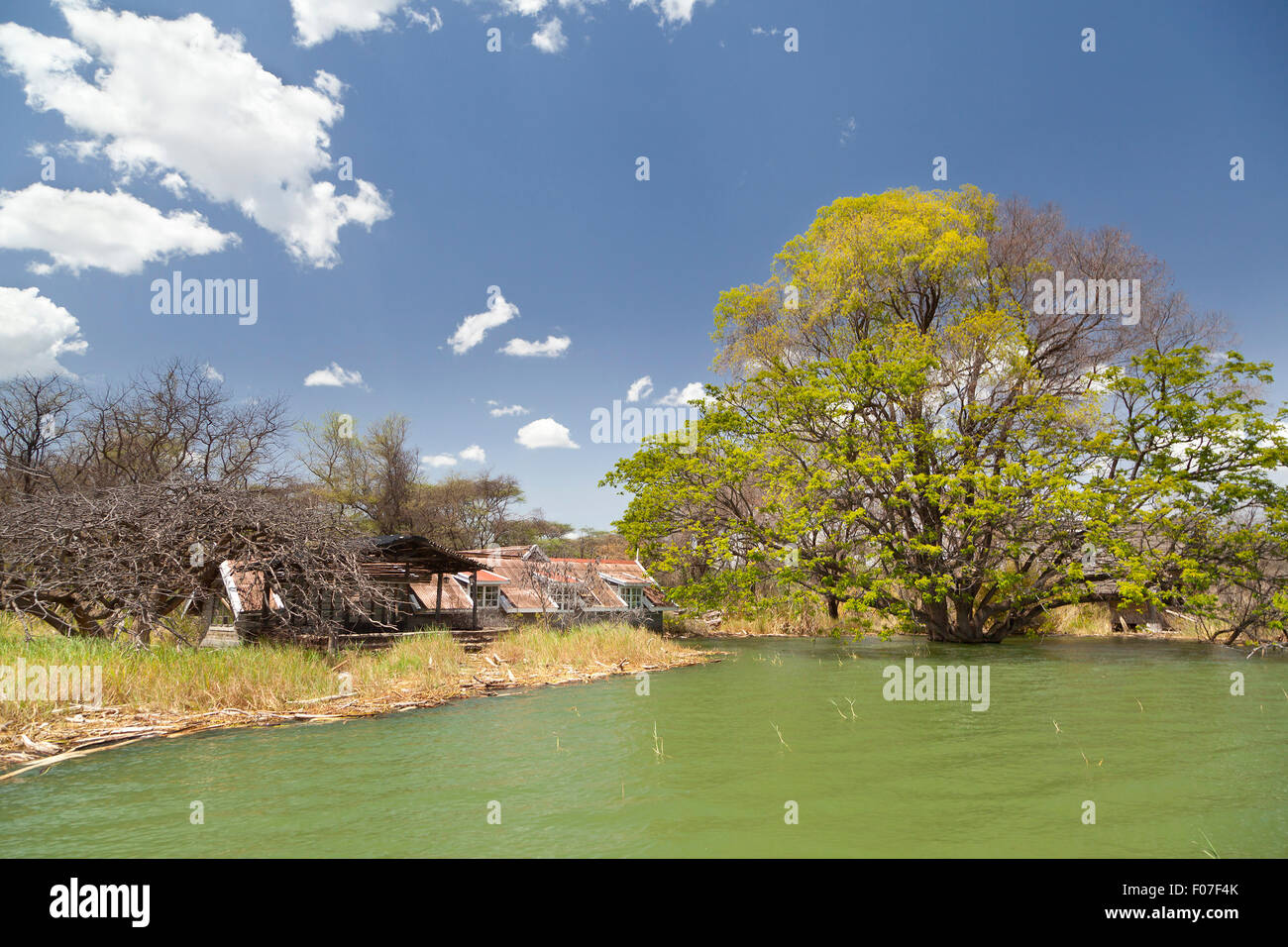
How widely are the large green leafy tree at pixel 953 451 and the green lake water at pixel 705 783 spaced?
840cm

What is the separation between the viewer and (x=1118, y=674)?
1825 cm

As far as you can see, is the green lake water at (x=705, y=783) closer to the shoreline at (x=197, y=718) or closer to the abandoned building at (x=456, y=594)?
the shoreline at (x=197, y=718)

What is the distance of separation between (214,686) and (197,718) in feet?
2.89

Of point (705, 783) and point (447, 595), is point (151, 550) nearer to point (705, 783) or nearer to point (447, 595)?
point (705, 783)

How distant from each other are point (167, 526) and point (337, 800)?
841 centimetres

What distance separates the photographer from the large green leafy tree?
21.6 m

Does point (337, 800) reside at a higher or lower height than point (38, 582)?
lower

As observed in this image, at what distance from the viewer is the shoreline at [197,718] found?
10.1 m

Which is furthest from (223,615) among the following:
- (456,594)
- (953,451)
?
(953,451)

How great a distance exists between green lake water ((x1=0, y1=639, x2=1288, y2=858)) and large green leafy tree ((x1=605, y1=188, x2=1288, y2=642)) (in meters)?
8.40

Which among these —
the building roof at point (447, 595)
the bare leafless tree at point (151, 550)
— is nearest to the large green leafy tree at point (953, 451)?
the building roof at point (447, 595)
